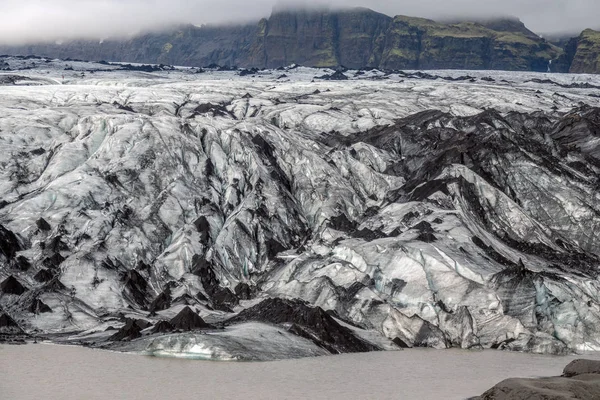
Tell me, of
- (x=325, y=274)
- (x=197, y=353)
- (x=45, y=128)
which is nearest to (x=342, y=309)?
(x=325, y=274)

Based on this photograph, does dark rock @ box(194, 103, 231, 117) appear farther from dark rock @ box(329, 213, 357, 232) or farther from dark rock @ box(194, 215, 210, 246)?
dark rock @ box(194, 215, 210, 246)

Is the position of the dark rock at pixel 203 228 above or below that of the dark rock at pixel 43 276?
above

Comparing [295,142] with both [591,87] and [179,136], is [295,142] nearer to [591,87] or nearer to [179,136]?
[179,136]

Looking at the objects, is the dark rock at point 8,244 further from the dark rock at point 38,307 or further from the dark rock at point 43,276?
the dark rock at point 38,307

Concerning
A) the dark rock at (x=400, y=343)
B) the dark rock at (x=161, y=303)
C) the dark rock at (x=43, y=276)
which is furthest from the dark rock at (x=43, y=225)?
the dark rock at (x=400, y=343)

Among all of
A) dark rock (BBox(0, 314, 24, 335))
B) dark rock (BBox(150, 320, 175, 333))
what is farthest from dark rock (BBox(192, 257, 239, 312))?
dark rock (BBox(0, 314, 24, 335))
